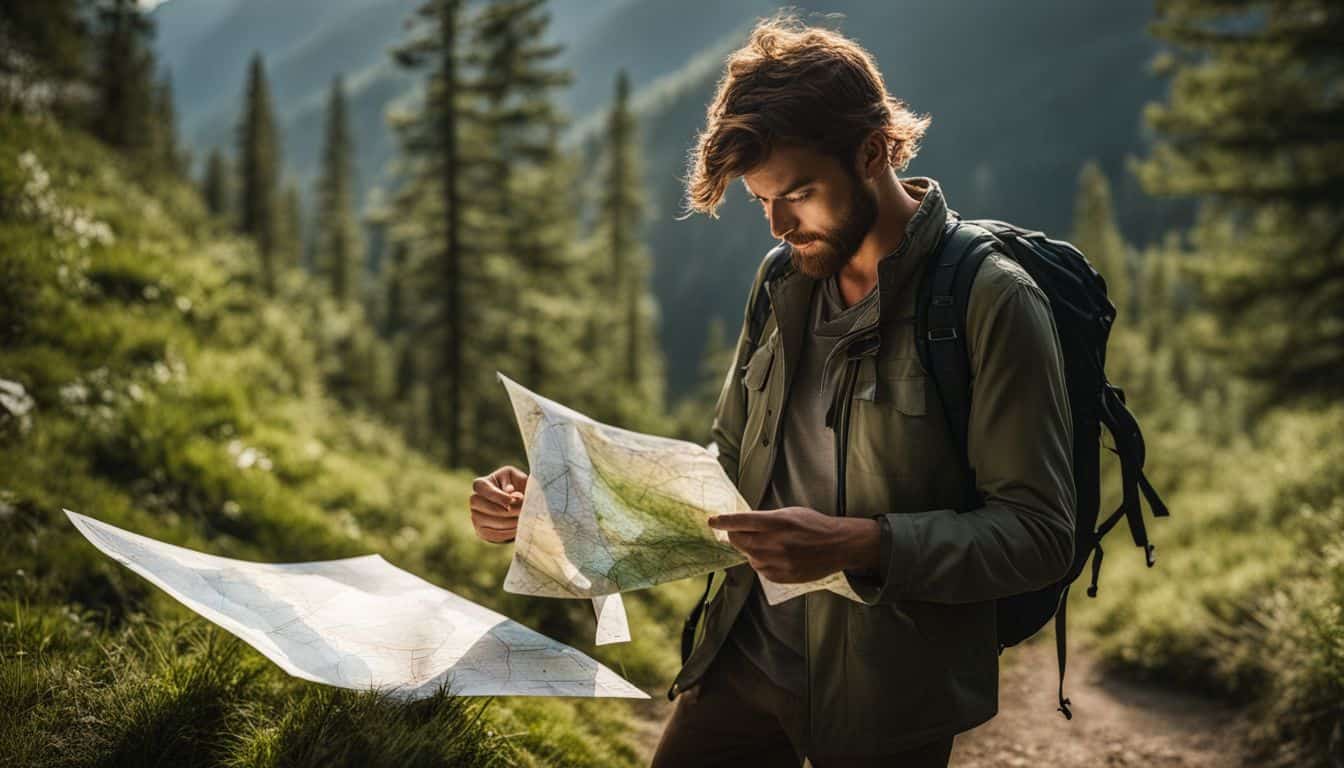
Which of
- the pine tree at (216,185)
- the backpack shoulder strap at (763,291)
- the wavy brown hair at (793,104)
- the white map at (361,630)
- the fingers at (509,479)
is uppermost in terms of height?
the pine tree at (216,185)

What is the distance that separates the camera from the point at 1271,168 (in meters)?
11.3

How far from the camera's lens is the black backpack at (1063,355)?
212cm

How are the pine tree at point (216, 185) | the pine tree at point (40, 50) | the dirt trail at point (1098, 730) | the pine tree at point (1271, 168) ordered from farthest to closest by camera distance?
the pine tree at point (216, 185) < the pine tree at point (40, 50) < the pine tree at point (1271, 168) < the dirt trail at point (1098, 730)

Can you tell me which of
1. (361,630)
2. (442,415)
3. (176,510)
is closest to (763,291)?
(361,630)

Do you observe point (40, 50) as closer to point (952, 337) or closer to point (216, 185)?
point (952, 337)

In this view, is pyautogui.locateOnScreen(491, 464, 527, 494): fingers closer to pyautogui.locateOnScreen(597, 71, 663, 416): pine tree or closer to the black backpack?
the black backpack

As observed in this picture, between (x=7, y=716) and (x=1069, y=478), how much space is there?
2957 mm

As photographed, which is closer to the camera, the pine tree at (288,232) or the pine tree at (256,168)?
the pine tree at (256,168)

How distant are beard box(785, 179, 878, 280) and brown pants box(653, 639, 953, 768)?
4.02 ft

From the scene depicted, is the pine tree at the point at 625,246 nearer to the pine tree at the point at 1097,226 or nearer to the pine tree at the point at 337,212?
the pine tree at the point at 337,212

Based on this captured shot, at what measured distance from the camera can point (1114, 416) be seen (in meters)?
2.32

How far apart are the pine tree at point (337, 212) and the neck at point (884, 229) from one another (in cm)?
5057

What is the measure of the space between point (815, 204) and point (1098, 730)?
5339 millimetres

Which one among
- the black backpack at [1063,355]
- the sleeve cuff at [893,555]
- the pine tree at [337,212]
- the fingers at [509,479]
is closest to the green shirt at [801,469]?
the black backpack at [1063,355]
